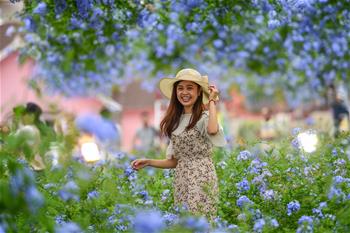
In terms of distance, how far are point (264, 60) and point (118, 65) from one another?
10.6ft

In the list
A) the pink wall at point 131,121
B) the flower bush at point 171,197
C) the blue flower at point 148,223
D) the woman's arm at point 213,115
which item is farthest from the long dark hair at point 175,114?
the pink wall at point 131,121

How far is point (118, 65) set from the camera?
16.2m

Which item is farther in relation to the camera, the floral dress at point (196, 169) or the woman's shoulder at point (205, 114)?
the woman's shoulder at point (205, 114)

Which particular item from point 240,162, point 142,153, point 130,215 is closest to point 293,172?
point 240,162

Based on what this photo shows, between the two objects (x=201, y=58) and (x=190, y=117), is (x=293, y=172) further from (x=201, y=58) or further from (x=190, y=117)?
(x=201, y=58)

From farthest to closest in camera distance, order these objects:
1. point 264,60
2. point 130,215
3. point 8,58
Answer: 1. point 8,58
2. point 264,60
3. point 130,215

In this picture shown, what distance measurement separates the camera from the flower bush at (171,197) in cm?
364

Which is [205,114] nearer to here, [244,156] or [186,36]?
[244,156]

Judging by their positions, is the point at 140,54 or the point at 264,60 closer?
the point at 264,60

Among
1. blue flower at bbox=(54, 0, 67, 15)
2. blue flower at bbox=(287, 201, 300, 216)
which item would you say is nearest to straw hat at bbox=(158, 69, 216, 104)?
blue flower at bbox=(287, 201, 300, 216)

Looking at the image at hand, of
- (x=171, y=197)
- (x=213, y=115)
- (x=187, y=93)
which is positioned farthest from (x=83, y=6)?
(x=213, y=115)

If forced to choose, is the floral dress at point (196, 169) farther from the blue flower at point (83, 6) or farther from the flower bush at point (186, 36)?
the flower bush at point (186, 36)

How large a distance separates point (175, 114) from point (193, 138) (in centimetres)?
27

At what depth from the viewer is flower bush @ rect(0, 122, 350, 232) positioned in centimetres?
364
